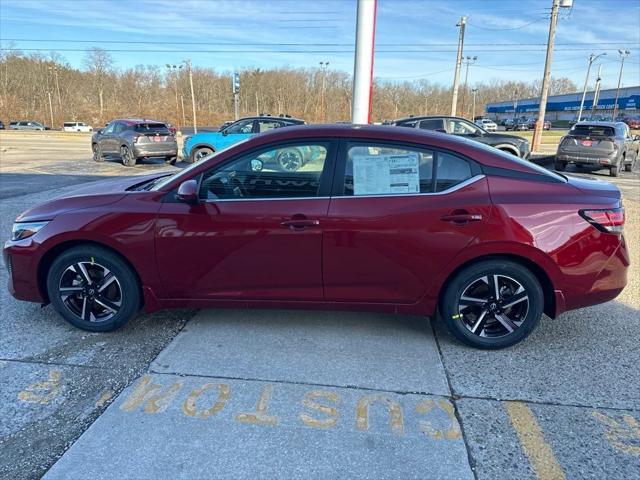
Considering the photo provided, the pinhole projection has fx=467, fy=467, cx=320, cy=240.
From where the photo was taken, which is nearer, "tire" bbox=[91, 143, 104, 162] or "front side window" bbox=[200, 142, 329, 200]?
"front side window" bbox=[200, 142, 329, 200]

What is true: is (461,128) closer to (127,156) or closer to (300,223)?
(127,156)

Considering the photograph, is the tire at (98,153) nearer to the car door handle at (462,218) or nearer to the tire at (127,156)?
the tire at (127,156)

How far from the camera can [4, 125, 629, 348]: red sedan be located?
3.34 metres

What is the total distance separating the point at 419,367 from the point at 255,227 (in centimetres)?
153

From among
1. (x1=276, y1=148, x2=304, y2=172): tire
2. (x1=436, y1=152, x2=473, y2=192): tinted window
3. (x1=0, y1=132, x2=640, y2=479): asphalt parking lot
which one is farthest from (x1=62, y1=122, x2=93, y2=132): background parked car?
(x1=436, y1=152, x2=473, y2=192): tinted window

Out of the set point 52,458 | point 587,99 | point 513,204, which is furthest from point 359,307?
point 587,99

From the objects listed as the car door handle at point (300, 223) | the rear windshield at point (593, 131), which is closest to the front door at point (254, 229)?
the car door handle at point (300, 223)

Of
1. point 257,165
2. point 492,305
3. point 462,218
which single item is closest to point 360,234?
point 462,218

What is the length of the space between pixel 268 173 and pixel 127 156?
1494 cm

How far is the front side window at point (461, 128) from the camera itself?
1434 cm

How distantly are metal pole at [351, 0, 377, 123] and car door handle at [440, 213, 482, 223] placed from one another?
16.5ft

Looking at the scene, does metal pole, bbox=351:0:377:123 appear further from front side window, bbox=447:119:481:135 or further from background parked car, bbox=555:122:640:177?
background parked car, bbox=555:122:640:177

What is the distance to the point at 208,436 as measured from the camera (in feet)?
8.34

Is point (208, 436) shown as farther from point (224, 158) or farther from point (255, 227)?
point (224, 158)
